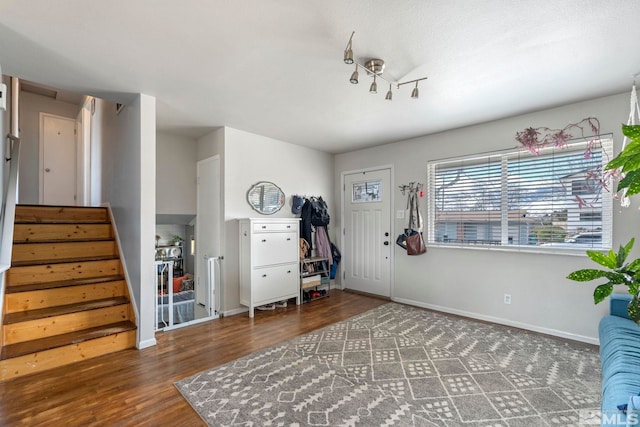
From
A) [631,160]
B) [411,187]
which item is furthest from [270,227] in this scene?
[631,160]

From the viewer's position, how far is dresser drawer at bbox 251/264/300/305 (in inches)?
150

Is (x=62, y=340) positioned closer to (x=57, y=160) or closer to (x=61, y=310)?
(x=61, y=310)

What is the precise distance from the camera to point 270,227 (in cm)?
395

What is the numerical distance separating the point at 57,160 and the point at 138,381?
15.3 feet

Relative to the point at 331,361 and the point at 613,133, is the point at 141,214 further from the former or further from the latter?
the point at 613,133

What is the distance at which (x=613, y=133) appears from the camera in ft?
9.21

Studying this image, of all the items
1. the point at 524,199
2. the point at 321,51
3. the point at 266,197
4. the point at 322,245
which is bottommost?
the point at 322,245

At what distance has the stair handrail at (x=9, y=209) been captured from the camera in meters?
2.21

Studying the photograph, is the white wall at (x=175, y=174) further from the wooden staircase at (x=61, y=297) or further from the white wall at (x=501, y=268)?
the white wall at (x=501, y=268)

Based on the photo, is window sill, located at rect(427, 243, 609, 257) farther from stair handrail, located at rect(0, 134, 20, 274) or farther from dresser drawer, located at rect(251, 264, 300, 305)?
stair handrail, located at rect(0, 134, 20, 274)

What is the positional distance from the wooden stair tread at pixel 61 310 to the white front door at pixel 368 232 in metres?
3.25

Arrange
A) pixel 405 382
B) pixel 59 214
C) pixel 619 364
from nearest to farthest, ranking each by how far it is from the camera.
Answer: pixel 619 364 < pixel 405 382 < pixel 59 214

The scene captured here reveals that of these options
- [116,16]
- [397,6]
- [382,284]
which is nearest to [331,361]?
[382,284]

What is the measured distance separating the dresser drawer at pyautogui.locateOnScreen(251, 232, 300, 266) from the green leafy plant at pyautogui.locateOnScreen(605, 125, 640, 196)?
3389mm
